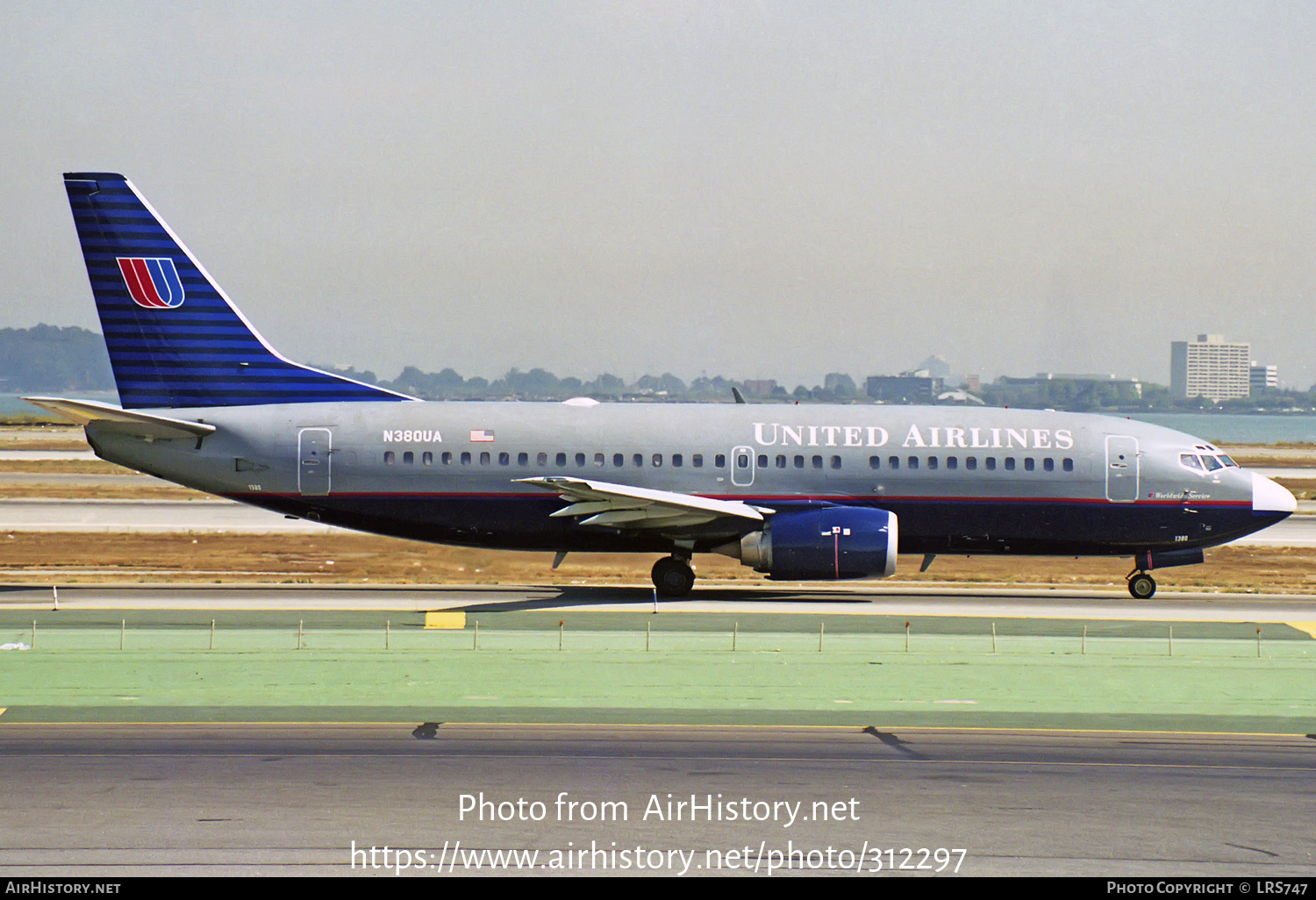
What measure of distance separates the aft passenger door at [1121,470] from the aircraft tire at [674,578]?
35.0 ft

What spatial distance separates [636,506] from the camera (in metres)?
30.8

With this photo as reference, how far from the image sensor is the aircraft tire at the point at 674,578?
31859 mm

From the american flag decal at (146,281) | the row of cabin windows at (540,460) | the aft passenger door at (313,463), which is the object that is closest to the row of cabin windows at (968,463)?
the row of cabin windows at (540,460)

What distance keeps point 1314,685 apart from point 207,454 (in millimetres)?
24651

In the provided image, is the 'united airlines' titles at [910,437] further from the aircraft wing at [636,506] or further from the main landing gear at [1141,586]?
the main landing gear at [1141,586]

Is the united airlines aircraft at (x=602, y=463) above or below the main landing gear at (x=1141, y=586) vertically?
above

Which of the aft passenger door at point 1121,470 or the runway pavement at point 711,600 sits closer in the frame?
the runway pavement at point 711,600

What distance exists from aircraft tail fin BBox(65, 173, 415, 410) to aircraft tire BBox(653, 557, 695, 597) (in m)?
8.00

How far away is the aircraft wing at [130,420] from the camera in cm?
2978

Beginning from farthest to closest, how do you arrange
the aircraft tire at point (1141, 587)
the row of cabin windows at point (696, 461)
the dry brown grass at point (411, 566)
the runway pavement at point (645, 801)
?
the dry brown grass at point (411, 566), the aircraft tire at point (1141, 587), the row of cabin windows at point (696, 461), the runway pavement at point (645, 801)

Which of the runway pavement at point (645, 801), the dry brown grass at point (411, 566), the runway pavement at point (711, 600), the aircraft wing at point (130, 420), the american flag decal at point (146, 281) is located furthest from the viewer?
the dry brown grass at point (411, 566)

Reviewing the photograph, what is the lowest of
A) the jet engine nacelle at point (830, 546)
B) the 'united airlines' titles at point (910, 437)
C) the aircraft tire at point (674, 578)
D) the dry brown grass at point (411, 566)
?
the dry brown grass at point (411, 566)

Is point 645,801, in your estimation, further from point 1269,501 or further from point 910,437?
point 1269,501

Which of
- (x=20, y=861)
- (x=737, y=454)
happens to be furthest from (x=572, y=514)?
(x=20, y=861)
